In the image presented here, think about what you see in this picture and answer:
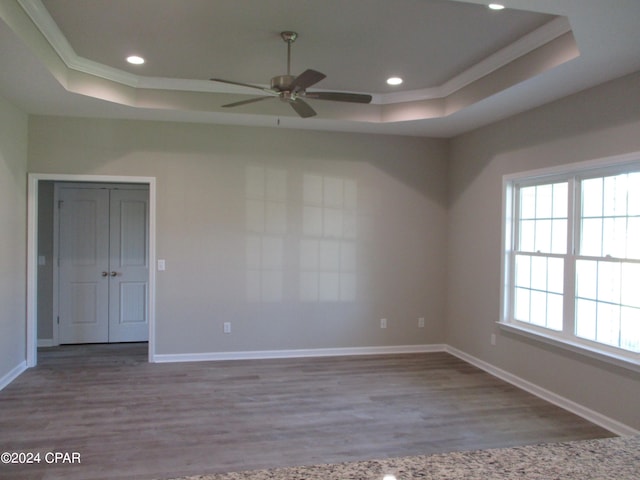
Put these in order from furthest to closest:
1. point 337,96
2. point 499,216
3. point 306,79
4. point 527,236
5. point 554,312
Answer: point 499,216 → point 527,236 → point 554,312 → point 337,96 → point 306,79

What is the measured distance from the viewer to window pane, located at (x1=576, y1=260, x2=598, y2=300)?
3750 millimetres

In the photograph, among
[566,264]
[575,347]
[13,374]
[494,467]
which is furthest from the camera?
[13,374]

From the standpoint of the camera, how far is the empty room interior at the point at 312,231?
3.15 meters

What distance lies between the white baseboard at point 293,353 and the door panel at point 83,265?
1.46 metres

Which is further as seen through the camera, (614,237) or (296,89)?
(614,237)

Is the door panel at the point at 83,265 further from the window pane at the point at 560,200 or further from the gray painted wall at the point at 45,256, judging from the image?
the window pane at the point at 560,200

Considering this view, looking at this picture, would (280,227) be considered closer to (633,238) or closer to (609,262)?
(609,262)

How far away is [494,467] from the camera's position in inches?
42.9

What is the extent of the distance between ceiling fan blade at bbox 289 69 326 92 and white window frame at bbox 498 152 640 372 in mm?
2322

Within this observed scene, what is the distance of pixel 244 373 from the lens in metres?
4.73

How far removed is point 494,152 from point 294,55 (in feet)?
7.92

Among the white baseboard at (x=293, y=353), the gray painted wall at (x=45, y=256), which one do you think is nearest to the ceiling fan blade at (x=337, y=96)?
the white baseboard at (x=293, y=353)

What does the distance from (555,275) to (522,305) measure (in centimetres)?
55

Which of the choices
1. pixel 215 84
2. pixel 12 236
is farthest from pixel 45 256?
pixel 215 84
